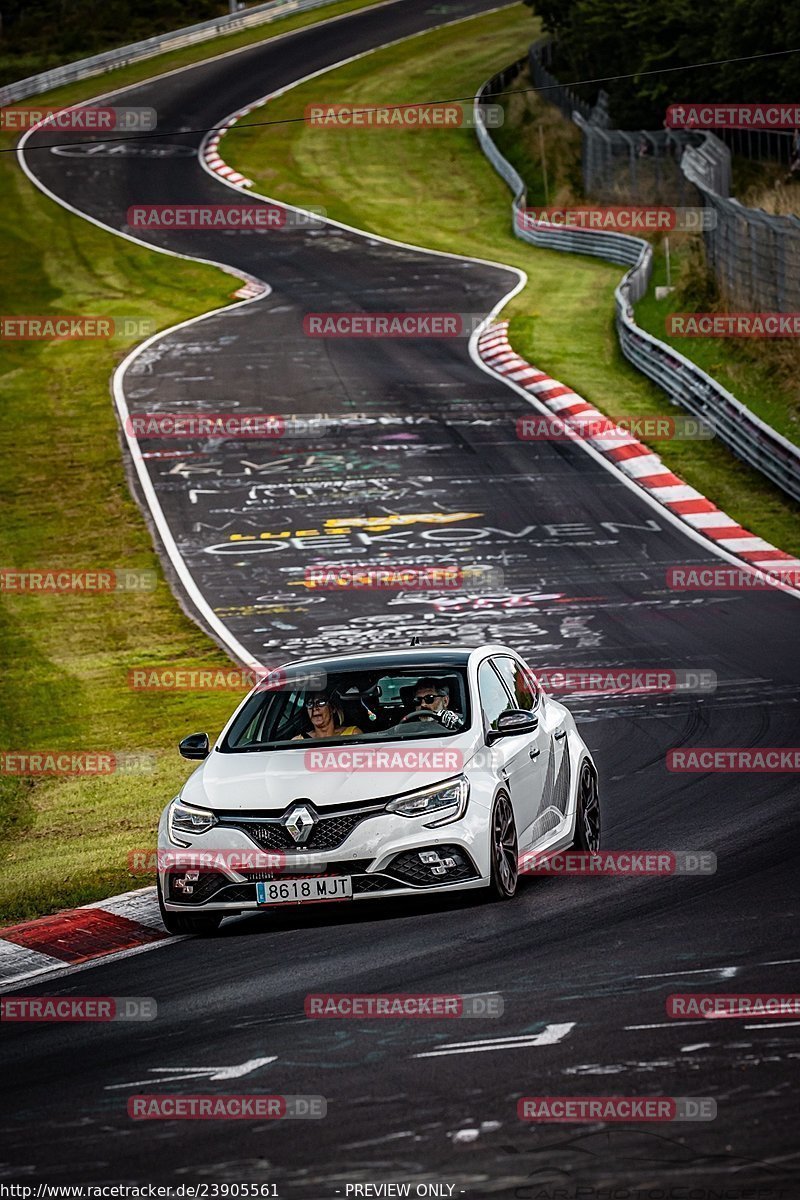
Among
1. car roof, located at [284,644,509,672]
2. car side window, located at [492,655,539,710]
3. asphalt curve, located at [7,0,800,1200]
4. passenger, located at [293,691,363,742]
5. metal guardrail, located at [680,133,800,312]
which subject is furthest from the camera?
metal guardrail, located at [680,133,800,312]

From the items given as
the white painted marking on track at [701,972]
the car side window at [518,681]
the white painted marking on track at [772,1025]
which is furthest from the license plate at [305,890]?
the white painted marking on track at [772,1025]

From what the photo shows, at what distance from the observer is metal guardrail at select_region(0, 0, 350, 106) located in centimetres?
7188

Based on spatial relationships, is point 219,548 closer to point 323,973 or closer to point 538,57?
point 323,973

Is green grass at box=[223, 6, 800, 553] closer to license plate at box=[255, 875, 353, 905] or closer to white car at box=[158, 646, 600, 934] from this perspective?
white car at box=[158, 646, 600, 934]

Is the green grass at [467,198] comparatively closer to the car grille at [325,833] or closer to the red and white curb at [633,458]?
the red and white curb at [633,458]

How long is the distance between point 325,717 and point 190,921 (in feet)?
4.99

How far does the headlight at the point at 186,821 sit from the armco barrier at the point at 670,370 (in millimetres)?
17198

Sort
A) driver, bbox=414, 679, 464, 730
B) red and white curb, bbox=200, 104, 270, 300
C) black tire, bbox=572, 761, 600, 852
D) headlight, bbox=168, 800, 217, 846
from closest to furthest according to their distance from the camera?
headlight, bbox=168, 800, 217, 846 < driver, bbox=414, 679, 464, 730 < black tire, bbox=572, 761, 600, 852 < red and white curb, bbox=200, 104, 270, 300

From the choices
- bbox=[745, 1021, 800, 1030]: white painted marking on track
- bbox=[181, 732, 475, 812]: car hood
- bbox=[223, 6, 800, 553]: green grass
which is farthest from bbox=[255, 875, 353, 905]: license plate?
bbox=[223, 6, 800, 553]: green grass

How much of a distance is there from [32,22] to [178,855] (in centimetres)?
8416

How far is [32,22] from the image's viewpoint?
88.1 meters

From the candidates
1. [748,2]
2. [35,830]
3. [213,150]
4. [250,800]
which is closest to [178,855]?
[250,800]

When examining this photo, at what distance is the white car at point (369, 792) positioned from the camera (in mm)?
10070

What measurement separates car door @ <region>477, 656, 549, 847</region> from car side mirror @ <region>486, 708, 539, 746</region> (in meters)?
0.06
